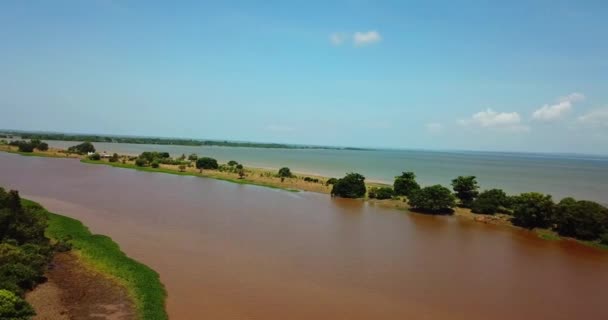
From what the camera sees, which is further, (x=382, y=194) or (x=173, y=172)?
(x=173, y=172)

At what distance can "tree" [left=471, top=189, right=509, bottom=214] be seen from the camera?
3522cm

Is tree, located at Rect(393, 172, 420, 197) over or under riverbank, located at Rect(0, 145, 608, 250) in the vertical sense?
over

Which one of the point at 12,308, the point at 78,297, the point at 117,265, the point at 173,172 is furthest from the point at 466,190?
the point at 173,172

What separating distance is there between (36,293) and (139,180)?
115 ft

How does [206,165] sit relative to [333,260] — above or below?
above

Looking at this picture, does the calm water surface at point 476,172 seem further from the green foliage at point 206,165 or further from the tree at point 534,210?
the tree at point 534,210

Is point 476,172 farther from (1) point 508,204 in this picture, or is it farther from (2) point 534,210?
(2) point 534,210

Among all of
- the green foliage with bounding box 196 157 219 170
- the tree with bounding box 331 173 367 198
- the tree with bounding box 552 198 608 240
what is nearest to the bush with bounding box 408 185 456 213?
the tree with bounding box 331 173 367 198

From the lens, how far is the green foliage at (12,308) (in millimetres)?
10719

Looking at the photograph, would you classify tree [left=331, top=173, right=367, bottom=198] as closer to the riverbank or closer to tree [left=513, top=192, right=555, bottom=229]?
the riverbank

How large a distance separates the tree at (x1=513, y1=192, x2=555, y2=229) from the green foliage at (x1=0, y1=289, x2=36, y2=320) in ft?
104

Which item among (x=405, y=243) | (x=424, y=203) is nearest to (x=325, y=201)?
(x=424, y=203)

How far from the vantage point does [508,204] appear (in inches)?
1384

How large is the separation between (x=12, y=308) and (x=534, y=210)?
32.0 m
